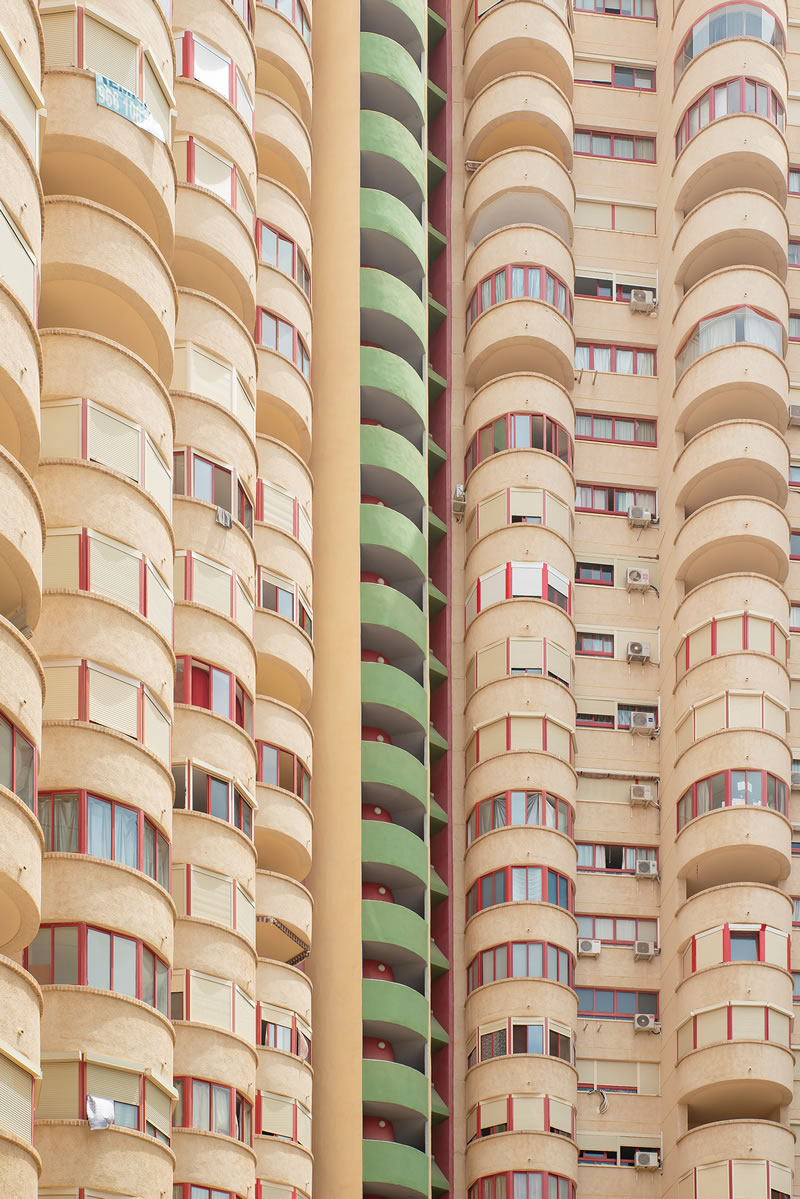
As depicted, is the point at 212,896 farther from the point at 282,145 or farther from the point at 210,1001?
the point at 282,145

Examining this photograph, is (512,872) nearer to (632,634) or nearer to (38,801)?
(632,634)

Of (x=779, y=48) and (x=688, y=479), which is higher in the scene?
(x=779, y=48)

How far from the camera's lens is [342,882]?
5738 cm

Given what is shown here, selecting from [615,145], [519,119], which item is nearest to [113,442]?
[519,119]

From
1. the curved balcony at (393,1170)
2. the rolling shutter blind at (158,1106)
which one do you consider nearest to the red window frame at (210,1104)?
the rolling shutter blind at (158,1106)

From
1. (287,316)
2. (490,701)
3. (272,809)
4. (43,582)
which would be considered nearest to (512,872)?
(490,701)

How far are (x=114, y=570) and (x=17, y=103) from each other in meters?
8.18

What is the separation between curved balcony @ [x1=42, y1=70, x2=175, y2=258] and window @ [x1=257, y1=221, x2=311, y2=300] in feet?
30.0

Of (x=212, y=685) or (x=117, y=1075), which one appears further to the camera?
(x=212, y=685)

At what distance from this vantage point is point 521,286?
66.8 m

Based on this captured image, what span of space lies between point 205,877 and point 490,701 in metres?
18.5

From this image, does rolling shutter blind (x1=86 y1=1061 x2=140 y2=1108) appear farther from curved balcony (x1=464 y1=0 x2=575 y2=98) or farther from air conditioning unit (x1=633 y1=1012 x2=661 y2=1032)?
curved balcony (x1=464 y1=0 x2=575 y2=98)

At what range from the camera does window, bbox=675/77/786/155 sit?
6669cm

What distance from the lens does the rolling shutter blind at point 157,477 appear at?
43.2 m
